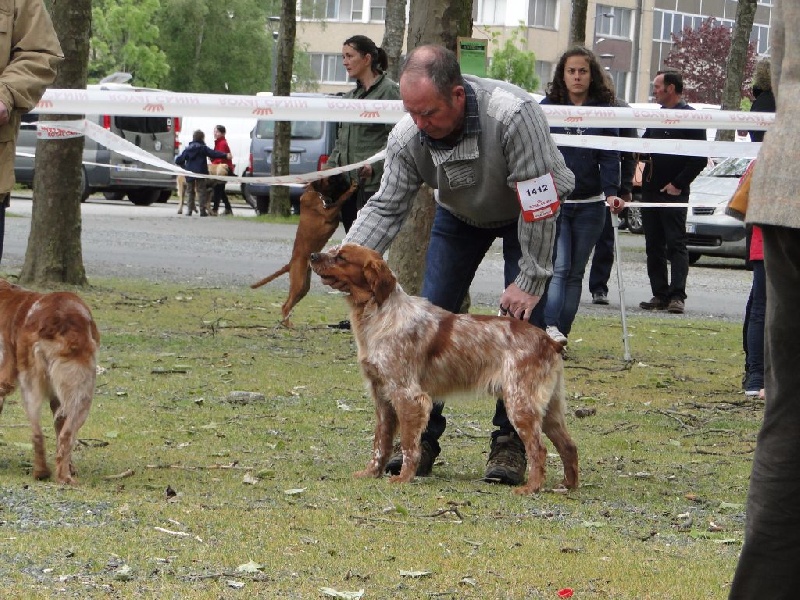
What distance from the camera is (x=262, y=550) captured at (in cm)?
476

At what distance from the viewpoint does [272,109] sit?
10.9 meters

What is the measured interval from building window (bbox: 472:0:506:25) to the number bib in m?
80.5

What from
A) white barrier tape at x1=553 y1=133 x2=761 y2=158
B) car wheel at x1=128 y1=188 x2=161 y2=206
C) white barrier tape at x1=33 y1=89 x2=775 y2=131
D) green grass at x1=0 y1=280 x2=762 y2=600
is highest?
white barrier tape at x1=33 y1=89 x2=775 y2=131

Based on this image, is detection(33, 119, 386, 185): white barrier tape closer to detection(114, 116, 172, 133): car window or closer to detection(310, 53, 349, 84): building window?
detection(114, 116, 172, 133): car window

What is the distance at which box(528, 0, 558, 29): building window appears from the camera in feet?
281

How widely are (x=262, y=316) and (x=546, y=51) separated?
77112mm

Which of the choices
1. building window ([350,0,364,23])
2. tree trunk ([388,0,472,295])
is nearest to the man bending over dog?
tree trunk ([388,0,472,295])

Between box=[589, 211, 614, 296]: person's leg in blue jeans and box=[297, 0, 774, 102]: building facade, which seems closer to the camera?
box=[589, 211, 614, 296]: person's leg in blue jeans

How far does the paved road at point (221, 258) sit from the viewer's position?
1593 centimetres

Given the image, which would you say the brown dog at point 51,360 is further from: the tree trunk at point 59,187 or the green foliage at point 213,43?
the green foliage at point 213,43

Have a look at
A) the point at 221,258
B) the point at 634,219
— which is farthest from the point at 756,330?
the point at 634,219

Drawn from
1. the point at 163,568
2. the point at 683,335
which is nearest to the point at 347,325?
the point at 683,335

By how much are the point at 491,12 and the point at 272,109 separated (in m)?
76.7

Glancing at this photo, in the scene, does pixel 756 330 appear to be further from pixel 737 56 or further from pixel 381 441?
pixel 737 56
